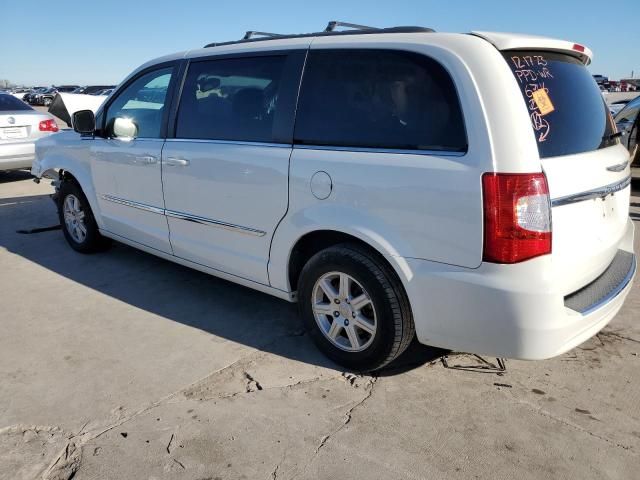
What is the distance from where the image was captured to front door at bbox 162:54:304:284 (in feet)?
10.5

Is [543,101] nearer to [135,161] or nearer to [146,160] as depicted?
[146,160]

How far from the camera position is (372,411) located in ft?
8.93

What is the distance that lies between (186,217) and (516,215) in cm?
236

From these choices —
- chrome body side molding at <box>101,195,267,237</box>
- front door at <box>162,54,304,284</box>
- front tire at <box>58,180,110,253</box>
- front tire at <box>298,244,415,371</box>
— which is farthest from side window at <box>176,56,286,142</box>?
front tire at <box>58,180,110,253</box>

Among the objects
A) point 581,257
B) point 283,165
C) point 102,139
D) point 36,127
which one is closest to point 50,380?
point 283,165

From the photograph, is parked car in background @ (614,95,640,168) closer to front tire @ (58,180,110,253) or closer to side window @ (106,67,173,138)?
side window @ (106,67,173,138)

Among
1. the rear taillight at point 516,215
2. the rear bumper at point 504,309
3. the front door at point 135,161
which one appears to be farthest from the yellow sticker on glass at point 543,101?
the front door at point 135,161

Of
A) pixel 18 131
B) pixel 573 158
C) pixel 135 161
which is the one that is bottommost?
pixel 18 131

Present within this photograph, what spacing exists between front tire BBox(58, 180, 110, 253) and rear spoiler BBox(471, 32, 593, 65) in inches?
156

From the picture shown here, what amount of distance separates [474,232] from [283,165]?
1210 millimetres

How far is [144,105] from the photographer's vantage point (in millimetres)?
4383

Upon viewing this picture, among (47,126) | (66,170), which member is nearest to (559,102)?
(66,170)

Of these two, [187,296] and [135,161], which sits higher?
[135,161]

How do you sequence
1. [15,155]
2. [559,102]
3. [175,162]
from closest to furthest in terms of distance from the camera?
1. [559,102]
2. [175,162]
3. [15,155]
